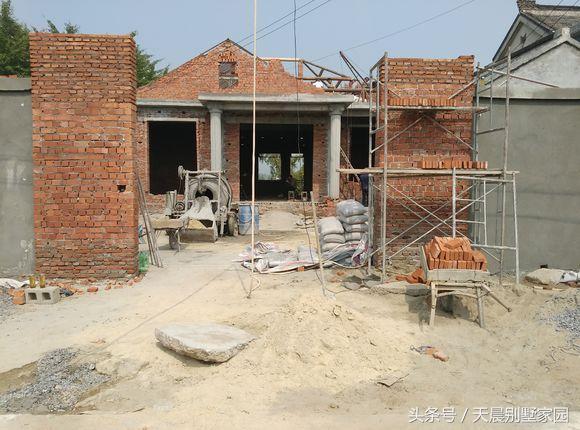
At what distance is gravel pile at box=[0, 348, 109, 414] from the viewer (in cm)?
357

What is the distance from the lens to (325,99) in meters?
15.6

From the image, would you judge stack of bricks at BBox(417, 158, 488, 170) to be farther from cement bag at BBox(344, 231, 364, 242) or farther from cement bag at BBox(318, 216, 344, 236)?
cement bag at BBox(318, 216, 344, 236)

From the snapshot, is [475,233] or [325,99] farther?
[325,99]

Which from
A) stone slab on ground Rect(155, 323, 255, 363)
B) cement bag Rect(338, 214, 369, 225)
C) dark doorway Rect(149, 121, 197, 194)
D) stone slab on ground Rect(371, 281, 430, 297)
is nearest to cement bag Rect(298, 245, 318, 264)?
cement bag Rect(338, 214, 369, 225)

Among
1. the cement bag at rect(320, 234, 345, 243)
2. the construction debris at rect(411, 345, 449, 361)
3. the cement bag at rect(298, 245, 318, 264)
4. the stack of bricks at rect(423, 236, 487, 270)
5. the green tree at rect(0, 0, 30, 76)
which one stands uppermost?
the green tree at rect(0, 0, 30, 76)

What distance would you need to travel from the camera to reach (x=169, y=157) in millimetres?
23141

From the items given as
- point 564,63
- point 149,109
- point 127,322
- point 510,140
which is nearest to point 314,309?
point 127,322

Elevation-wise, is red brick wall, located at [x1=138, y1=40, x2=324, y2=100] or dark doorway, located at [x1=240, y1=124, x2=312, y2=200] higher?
red brick wall, located at [x1=138, y1=40, x2=324, y2=100]

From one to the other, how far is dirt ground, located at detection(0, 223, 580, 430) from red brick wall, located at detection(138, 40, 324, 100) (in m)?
14.8

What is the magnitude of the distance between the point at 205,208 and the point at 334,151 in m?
5.73

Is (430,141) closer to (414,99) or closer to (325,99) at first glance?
(414,99)

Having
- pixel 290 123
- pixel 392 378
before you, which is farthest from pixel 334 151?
pixel 392 378

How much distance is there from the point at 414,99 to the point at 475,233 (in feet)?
8.23

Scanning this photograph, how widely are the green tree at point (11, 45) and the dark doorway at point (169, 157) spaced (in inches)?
341
